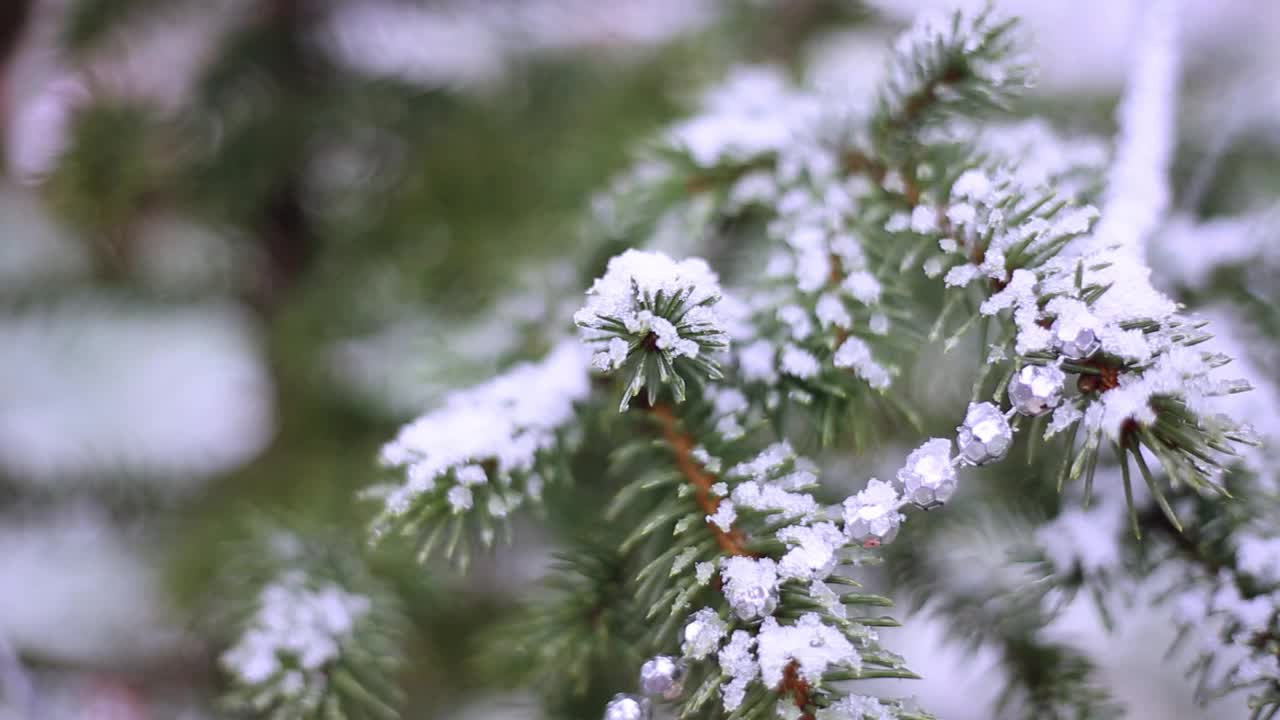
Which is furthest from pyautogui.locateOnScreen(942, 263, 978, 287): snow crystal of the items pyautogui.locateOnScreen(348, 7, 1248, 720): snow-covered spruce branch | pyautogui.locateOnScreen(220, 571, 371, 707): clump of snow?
pyautogui.locateOnScreen(220, 571, 371, 707): clump of snow

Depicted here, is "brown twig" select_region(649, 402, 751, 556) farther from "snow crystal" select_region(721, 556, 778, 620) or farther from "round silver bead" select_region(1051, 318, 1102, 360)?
"round silver bead" select_region(1051, 318, 1102, 360)

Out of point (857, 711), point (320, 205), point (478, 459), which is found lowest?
point (857, 711)

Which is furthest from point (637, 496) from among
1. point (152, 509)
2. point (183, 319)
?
point (183, 319)

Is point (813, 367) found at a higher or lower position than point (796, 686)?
higher

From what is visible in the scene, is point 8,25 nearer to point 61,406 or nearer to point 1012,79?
point 61,406

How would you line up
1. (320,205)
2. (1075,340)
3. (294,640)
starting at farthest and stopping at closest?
(320,205)
(294,640)
(1075,340)

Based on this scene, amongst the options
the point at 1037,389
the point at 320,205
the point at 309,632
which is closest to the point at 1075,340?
the point at 1037,389

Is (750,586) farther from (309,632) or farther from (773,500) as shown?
(309,632)
